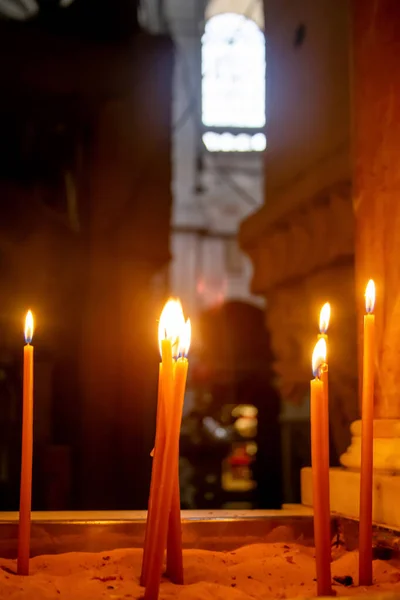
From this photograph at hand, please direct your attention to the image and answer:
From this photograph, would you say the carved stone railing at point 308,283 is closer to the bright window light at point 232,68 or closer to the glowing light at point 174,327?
the glowing light at point 174,327

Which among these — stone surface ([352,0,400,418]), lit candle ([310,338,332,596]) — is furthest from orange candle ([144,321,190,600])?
stone surface ([352,0,400,418])

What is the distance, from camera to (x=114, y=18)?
6953 mm

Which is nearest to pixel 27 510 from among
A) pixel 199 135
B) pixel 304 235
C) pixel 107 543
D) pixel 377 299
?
pixel 107 543

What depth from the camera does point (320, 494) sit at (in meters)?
1.38

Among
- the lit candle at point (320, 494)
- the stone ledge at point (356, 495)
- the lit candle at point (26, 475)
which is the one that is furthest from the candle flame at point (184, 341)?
the stone ledge at point (356, 495)

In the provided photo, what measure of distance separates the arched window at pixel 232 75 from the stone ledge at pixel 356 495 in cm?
1477

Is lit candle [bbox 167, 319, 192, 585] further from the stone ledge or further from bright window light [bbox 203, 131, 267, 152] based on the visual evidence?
bright window light [bbox 203, 131, 267, 152]

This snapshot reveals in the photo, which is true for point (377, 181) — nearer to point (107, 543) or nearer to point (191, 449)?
point (107, 543)

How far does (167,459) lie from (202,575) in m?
0.48

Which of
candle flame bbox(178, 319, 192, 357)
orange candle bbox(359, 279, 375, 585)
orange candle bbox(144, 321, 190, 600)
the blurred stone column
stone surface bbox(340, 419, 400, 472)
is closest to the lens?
orange candle bbox(144, 321, 190, 600)

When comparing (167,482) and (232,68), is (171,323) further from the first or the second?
(232,68)

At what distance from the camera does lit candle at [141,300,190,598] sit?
4.25ft

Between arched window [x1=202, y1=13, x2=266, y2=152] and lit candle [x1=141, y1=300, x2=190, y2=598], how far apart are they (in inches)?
605

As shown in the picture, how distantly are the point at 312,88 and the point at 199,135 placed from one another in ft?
37.4
